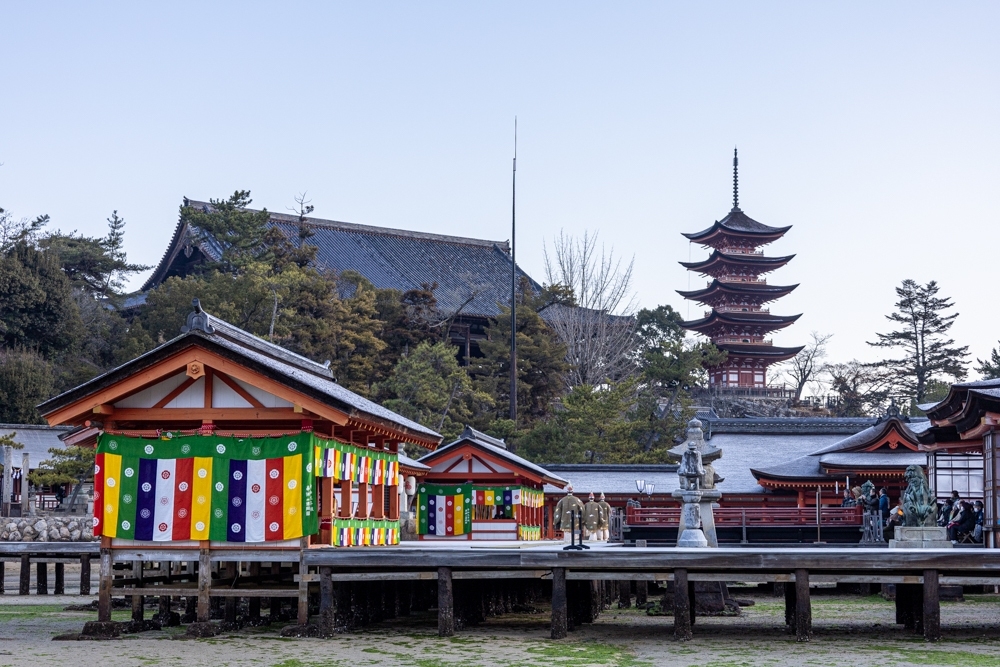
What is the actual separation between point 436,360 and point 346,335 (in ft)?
13.0

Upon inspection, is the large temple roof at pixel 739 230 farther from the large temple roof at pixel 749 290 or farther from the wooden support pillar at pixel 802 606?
the wooden support pillar at pixel 802 606

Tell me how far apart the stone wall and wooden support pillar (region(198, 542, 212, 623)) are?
2420 cm

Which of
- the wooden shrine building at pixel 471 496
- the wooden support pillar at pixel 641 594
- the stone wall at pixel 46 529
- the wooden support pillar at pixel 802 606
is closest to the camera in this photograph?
the wooden support pillar at pixel 802 606

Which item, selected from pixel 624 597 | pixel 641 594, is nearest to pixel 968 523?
pixel 641 594

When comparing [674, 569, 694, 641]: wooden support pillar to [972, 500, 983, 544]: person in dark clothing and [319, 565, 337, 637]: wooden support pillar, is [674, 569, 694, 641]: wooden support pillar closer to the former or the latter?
[319, 565, 337, 637]: wooden support pillar

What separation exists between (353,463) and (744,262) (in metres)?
57.7

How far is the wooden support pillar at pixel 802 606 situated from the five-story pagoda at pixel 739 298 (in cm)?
5413

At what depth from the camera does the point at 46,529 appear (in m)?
41.2

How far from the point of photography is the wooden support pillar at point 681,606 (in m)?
17.2

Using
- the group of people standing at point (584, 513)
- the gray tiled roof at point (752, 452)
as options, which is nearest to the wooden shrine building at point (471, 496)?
the group of people standing at point (584, 513)

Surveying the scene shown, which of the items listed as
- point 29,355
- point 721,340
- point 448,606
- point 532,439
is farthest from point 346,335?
point 448,606

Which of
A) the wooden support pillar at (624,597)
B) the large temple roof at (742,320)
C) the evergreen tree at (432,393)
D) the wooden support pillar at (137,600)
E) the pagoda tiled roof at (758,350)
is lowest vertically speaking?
the wooden support pillar at (624,597)

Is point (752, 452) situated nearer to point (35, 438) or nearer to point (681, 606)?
point (35, 438)

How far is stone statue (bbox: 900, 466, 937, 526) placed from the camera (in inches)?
885
